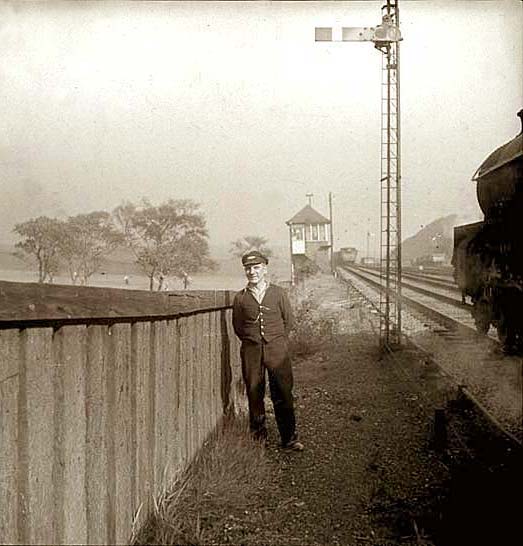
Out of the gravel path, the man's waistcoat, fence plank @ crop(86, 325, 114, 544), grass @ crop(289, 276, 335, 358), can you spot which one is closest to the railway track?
the gravel path

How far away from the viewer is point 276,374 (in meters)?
4.56

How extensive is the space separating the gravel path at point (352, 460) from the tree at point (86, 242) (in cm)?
160

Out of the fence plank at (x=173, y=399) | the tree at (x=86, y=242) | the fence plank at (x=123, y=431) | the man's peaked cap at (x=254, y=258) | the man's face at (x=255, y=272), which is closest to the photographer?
the tree at (x=86, y=242)

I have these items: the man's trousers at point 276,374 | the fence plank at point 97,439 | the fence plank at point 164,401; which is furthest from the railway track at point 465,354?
the fence plank at point 97,439

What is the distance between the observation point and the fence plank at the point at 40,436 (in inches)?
82.9

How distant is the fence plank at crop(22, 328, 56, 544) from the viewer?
2105mm

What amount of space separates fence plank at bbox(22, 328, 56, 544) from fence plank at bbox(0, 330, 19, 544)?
0.05m

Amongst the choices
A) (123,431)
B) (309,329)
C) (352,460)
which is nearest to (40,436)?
(123,431)

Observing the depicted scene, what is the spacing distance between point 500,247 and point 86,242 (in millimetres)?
3808

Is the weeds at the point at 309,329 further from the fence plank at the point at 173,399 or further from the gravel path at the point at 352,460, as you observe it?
the fence plank at the point at 173,399

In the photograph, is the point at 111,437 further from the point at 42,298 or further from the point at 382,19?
the point at 382,19

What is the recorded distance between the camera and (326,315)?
25.4ft

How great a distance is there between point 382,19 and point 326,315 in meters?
5.02

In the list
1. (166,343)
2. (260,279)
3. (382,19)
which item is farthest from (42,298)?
(260,279)
